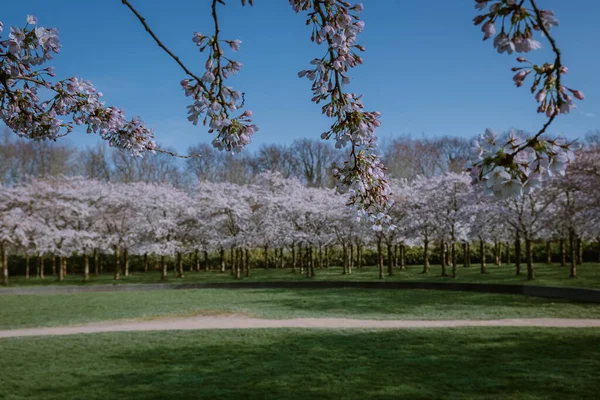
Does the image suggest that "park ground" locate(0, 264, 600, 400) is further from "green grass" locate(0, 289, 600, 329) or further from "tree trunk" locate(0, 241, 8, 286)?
"tree trunk" locate(0, 241, 8, 286)

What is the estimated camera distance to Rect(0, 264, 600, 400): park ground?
22.2ft

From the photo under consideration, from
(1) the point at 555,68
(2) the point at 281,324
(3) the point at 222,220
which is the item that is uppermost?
(1) the point at 555,68

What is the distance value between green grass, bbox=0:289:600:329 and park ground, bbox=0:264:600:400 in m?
0.15

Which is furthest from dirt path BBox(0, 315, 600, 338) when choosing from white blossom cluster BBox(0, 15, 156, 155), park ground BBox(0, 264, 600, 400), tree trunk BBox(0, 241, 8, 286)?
tree trunk BBox(0, 241, 8, 286)

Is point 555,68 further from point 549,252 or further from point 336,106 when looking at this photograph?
point 549,252

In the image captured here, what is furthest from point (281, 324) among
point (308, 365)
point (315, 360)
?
point (308, 365)

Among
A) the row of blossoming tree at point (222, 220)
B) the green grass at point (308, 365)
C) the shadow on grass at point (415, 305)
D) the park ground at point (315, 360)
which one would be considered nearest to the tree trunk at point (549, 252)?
the row of blossoming tree at point (222, 220)

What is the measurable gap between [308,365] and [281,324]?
4315mm

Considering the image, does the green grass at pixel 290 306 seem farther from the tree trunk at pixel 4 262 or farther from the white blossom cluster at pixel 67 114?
the white blossom cluster at pixel 67 114

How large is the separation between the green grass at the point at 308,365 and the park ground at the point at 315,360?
19 millimetres

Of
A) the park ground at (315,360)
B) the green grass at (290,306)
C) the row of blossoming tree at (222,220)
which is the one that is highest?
the row of blossoming tree at (222,220)

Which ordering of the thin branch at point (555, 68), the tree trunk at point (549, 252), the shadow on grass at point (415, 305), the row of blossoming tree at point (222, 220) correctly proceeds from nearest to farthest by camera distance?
the thin branch at point (555, 68), the shadow on grass at point (415, 305), the row of blossoming tree at point (222, 220), the tree trunk at point (549, 252)

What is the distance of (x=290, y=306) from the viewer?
52.7 feet

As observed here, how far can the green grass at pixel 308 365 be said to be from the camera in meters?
6.70
